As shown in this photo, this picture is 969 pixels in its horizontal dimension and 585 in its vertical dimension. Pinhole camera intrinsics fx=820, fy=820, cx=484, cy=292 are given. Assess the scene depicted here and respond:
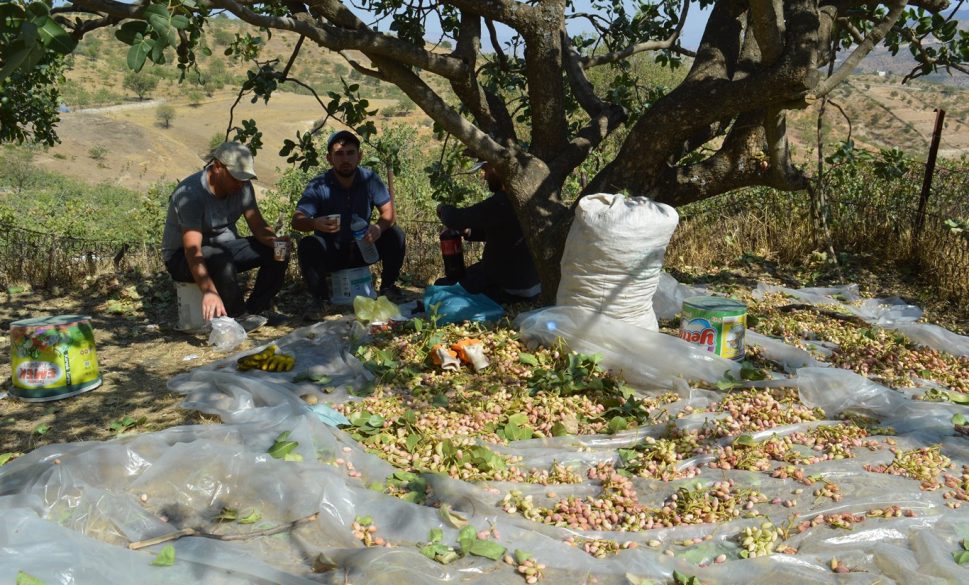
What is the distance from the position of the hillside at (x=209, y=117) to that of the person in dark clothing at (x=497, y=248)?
29.1ft

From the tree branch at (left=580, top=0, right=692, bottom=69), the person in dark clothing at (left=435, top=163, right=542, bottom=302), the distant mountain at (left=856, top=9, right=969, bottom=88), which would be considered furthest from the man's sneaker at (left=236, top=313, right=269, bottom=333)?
the distant mountain at (left=856, top=9, right=969, bottom=88)

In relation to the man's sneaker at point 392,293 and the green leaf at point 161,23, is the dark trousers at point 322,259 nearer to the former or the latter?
the man's sneaker at point 392,293

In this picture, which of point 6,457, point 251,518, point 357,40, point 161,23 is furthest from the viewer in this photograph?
point 357,40

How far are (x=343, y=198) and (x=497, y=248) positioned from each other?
1.13 meters

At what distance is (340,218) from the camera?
17.2 ft

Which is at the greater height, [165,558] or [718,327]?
[718,327]

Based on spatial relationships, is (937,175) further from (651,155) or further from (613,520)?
(613,520)

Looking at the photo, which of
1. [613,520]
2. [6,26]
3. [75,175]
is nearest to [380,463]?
[613,520]

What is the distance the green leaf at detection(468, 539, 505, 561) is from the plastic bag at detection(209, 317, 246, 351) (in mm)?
2639

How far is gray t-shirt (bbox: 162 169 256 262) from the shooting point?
190 inches

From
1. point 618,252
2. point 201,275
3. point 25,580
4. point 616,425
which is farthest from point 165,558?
point 201,275

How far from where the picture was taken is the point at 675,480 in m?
2.93

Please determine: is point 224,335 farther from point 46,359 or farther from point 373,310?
point 46,359

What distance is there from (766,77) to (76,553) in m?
3.51
